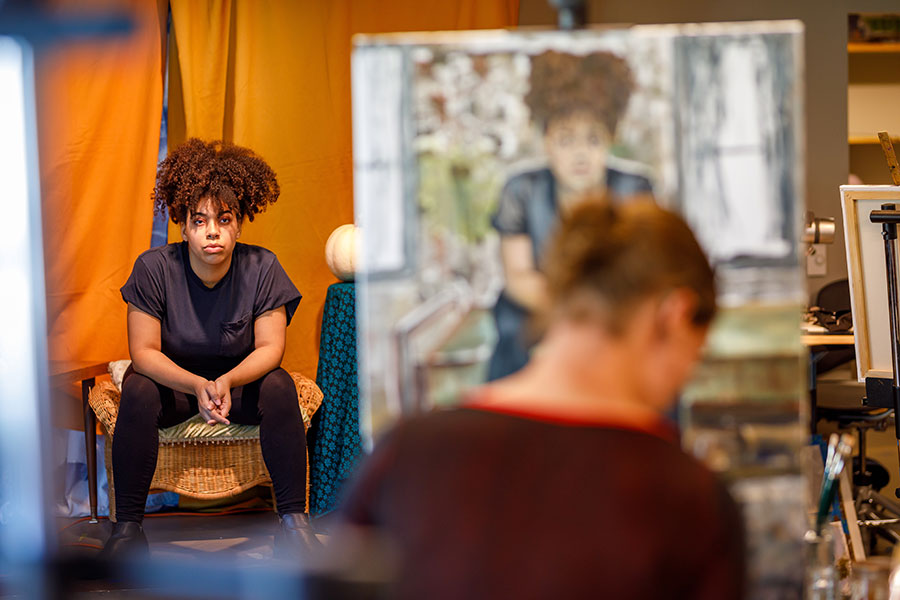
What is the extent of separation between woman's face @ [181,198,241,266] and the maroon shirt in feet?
5.47

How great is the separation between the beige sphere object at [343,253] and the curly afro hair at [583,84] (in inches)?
66.9

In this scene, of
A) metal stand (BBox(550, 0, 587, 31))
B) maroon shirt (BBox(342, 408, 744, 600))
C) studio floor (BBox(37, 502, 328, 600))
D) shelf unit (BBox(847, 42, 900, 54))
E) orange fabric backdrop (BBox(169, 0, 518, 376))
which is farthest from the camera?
shelf unit (BBox(847, 42, 900, 54))

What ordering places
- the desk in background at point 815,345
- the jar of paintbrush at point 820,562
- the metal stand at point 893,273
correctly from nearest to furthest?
the jar of paintbrush at point 820,562 → the metal stand at point 893,273 → the desk in background at point 815,345

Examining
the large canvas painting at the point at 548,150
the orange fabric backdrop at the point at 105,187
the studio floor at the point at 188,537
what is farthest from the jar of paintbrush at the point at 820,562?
the orange fabric backdrop at the point at 105,187

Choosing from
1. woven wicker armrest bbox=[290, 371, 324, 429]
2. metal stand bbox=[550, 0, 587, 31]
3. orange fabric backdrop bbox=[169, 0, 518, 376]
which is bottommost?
woven wicker armrest bbox=[290, 371, 324, 429]

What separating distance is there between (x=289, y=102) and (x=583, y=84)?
209 centimetres

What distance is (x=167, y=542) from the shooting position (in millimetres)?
2408

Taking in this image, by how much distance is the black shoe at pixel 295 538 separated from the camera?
2.13 meters

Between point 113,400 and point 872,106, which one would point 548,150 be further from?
point 872,106

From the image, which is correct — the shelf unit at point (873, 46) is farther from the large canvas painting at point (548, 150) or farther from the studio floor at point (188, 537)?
the large canvas painting at point (548, 150)

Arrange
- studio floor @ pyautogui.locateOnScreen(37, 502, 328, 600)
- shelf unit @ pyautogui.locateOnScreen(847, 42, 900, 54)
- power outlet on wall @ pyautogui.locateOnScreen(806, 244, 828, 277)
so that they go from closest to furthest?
studio floor @ pyautogui.locateOnScreen(37, 502, 328, 600) → power outlet on wall @ pyautogui.locateOnScreen(806, 244, 828, 277) → shelf unit @ pyautogui.locateOnScreen(847, 42, 900, 54)

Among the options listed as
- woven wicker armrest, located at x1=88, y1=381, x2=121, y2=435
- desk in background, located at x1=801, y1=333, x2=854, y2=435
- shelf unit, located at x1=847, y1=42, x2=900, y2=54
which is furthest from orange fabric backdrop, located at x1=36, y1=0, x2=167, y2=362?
shelf unit, located at x1=847, y1=42, x2=900, y2=54

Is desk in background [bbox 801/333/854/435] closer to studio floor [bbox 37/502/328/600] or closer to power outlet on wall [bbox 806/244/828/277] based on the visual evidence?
power outlet on wall [bbox 806/244/828/277]

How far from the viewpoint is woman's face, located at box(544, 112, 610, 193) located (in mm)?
941
